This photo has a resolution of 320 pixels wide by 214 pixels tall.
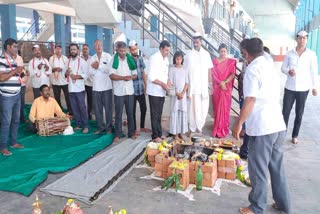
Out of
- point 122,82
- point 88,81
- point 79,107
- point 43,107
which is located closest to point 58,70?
point 88,81

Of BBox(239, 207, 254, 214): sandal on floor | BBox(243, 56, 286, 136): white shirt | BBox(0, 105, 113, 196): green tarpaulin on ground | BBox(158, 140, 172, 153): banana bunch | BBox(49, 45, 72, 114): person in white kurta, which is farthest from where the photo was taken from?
BBox(49, 45, 72, 114): person in white kurta

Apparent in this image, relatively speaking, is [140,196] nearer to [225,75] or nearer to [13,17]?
[225,75]

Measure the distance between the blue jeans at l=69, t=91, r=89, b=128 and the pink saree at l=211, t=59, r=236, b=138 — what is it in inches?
89.5

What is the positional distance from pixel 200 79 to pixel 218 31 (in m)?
11.5

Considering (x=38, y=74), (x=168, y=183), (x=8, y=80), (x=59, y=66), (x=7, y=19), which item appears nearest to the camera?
(x=168, y=183)

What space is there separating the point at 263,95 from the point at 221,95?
104 inches

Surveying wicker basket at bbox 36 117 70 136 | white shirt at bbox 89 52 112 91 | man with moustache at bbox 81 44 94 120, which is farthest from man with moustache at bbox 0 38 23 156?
man with moustache at bbox 81 44 94 120

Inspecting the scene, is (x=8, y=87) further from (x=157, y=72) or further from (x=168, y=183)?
(x=168, y=183)

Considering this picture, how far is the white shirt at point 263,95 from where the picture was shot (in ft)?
8.88

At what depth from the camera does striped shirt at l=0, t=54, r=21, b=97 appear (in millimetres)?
4383

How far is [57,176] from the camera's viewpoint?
3898mm

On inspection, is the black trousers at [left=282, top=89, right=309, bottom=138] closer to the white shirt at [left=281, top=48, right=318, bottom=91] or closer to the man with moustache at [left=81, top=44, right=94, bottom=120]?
the white shirt at [left=281, top=48, right=318, bottom=91]

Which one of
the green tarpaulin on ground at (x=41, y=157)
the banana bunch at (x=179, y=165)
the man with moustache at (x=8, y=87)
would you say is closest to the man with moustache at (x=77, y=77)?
the green tarpaulin on ground at (x=41, y=157)

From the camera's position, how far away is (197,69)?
5.09 m
